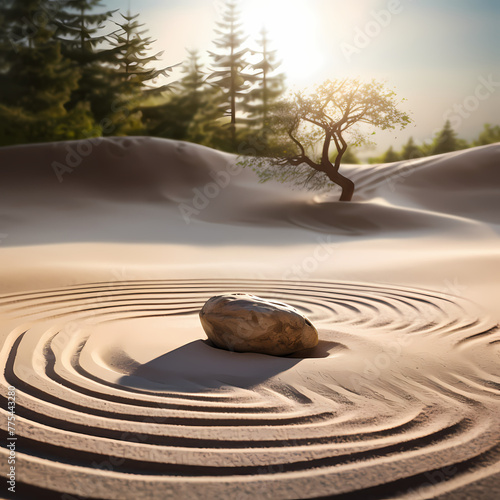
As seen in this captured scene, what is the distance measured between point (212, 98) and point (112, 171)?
14.4 meters

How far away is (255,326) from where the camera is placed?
136 inches

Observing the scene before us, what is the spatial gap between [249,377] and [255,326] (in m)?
0.46

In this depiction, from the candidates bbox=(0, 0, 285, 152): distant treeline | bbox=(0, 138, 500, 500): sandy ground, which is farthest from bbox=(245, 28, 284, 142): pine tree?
bbox=(0, 138, 500, 500): sandy ground

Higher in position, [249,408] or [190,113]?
[190,113]

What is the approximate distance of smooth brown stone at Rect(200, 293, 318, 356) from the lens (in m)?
3.47

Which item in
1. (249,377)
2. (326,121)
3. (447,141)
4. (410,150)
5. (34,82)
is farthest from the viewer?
(410,150)

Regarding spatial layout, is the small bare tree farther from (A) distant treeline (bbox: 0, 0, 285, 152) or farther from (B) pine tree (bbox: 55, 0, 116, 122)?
(B) pine tree (bbox: 55, 0, 116, 122)

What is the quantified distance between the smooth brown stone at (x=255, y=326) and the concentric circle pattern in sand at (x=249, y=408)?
0.13m

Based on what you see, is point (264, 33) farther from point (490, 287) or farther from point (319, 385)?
point (319, 385)

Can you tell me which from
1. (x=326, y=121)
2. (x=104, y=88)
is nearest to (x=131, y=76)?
(x=104, y=88)

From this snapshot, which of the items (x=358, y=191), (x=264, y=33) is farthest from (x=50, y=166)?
(x=264, y=33)

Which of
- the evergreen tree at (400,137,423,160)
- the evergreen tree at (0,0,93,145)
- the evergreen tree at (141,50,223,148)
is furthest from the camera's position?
the evergreen tree at (400,137,423,160)

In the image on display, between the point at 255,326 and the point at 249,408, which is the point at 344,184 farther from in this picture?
the point at 249,408

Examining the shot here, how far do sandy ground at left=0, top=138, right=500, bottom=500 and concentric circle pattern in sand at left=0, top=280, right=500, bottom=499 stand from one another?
10 mm
